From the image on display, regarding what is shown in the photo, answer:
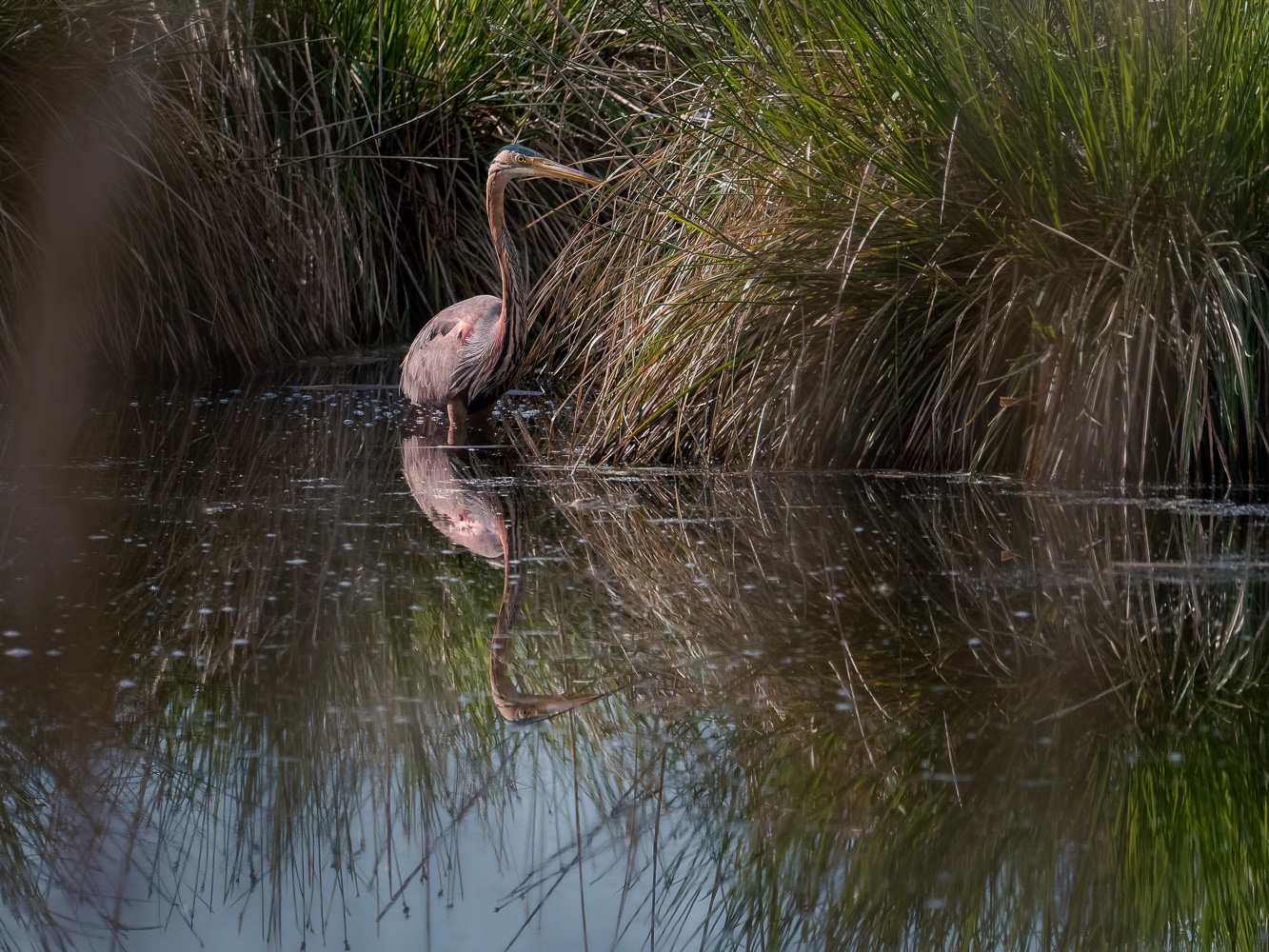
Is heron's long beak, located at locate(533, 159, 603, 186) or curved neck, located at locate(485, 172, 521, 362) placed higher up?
heron's long beak, located at locate(533, 159, 603, 186)

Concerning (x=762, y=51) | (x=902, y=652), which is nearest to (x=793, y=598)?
(x=902, y=652)

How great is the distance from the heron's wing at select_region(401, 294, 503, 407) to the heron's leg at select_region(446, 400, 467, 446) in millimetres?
55

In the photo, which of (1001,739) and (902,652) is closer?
(1001,739)

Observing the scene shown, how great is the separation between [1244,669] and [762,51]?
2517 mm

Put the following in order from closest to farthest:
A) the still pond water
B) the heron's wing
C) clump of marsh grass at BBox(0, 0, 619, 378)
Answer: the still pond water < the heron's wing < clump of marsh grass at BBox(0, 0, 619, 378)

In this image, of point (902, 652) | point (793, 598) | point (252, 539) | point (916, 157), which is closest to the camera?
point (902, 652)

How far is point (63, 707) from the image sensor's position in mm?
2094

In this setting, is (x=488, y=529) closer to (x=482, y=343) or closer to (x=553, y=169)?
(x=482, y=343)

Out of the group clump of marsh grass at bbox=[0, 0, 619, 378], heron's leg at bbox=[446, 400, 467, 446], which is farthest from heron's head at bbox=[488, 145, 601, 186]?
heron's leg at bbox=[446, 400, 467, 446]

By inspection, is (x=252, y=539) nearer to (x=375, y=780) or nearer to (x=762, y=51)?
(x=375, y=780)

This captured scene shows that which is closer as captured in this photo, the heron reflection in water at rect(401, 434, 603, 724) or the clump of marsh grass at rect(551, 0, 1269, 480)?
the heron reflection in water at rect(401, 434, 603, 724)

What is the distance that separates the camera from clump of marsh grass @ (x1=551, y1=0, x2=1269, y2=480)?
3.50 metres

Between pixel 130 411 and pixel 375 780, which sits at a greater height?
pixel 375 780

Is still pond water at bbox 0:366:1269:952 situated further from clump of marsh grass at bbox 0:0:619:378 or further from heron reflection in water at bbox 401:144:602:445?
clump of marsh grass at bbox 0:0:619:378
